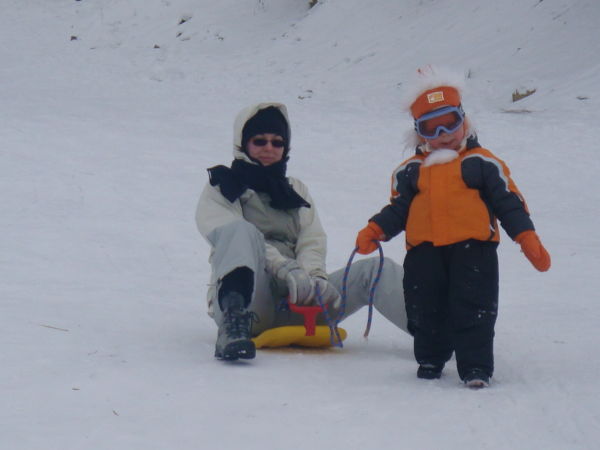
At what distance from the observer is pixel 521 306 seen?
4711 millimetres

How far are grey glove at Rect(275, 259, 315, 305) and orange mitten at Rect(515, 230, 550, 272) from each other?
2.90 ft

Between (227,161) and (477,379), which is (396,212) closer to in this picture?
(477,379)

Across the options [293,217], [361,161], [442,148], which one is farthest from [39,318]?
[361,161]

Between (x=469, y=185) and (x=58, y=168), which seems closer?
(x=469, y=185)

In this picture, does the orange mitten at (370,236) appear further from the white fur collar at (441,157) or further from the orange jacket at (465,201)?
the white fur collar at (441,157)

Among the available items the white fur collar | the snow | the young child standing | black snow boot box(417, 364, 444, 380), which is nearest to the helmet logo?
the young child standing

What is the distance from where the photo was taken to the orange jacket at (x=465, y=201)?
9.69 ft

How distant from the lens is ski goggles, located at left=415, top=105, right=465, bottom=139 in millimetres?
3107

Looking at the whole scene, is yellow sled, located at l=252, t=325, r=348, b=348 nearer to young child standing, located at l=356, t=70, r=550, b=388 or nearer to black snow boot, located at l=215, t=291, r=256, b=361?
black snow boot, located at l=215, t=291, r=256, b=361

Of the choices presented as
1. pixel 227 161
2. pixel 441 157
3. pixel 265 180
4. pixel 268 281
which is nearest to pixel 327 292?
pixel 268 281

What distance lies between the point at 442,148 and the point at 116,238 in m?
3.08

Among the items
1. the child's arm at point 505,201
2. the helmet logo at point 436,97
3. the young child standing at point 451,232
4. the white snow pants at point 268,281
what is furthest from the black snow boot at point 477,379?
the helmet logo at point 436,97

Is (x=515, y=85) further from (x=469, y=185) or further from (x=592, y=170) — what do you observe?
(x=469, y=185)

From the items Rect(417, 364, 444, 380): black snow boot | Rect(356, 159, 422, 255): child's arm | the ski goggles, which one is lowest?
Rect(417, 364, 444, 380): black snow boot
